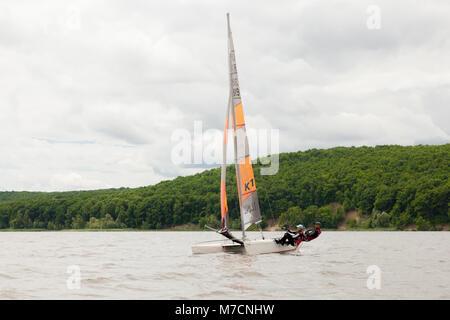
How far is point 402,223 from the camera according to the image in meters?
96.9

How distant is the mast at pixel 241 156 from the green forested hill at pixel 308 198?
75407mm

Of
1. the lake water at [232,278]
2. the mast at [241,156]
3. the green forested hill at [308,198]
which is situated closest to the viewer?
the lake water at [232,278]

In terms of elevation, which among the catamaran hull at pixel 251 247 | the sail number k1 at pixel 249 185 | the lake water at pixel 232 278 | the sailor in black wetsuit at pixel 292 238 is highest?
the sail number k1 at pixel 249 185

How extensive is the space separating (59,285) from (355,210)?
9970 cm

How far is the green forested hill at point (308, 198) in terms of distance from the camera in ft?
335

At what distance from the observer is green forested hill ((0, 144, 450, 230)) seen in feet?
335

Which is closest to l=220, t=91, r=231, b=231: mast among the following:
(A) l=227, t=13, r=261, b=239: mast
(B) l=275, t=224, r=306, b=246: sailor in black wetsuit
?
(A) l=227, t=13, r=261, b=239: mast

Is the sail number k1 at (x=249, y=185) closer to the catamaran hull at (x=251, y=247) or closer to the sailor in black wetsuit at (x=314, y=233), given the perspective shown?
the catamaran hull at (x=251, y=247)

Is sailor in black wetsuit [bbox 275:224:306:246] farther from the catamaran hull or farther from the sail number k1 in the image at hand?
the sail number k1

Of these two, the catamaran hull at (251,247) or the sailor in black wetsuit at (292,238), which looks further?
the sailor in black wetsuit at (292,238)

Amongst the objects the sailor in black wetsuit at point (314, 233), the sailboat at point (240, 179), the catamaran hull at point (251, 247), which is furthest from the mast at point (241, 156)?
the sailor in black wetsuit at point (314, 233)

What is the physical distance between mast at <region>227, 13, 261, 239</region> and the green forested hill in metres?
75.4
